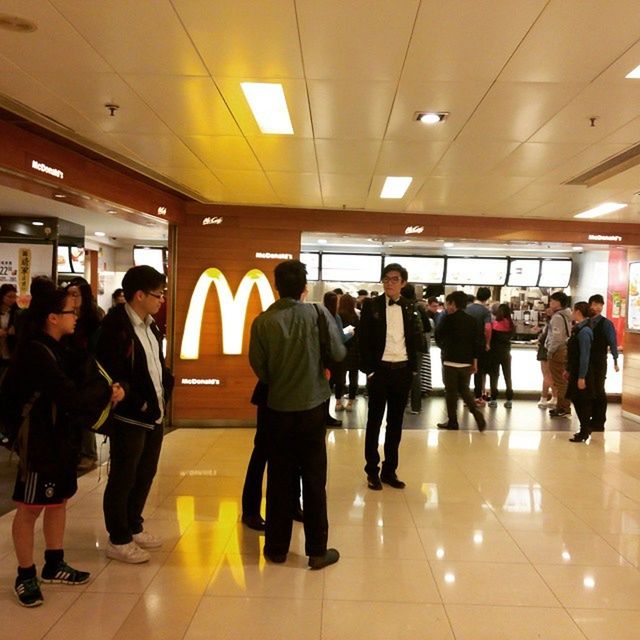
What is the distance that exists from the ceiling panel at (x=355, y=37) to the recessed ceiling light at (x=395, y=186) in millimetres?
2411

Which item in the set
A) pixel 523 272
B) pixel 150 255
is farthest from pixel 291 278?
pixel 150 255

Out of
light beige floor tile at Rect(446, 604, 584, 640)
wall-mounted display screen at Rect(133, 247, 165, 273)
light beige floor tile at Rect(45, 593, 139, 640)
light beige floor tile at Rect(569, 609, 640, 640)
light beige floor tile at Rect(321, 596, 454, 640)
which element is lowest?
light beige floor tile at Rect(45, 593, 139, 640)

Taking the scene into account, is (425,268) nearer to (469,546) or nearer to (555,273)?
(555,273)

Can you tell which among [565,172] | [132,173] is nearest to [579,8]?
[565,172]

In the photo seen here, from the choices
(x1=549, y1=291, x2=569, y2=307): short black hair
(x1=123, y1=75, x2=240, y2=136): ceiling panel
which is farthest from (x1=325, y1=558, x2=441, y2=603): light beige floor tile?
(x1=549, y1=291, x2=569, y2=307): short black hair

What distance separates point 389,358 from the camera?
4.60m

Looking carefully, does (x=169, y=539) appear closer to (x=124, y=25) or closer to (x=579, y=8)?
(x=124, y=25)

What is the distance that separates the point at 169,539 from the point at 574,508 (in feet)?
9.30

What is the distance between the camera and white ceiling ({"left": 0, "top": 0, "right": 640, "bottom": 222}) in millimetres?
2467

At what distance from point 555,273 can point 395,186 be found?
657 centimetres

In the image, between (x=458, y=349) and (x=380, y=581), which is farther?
(x=458, y=349)

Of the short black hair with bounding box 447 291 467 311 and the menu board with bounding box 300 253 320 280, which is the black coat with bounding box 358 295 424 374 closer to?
the short black hair with bounding box 447 291 467 311

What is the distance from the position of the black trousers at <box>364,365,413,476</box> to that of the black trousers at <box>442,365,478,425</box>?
245cm

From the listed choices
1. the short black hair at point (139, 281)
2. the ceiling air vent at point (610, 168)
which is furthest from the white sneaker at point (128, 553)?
the ceiling air vent at point (610, 168)
